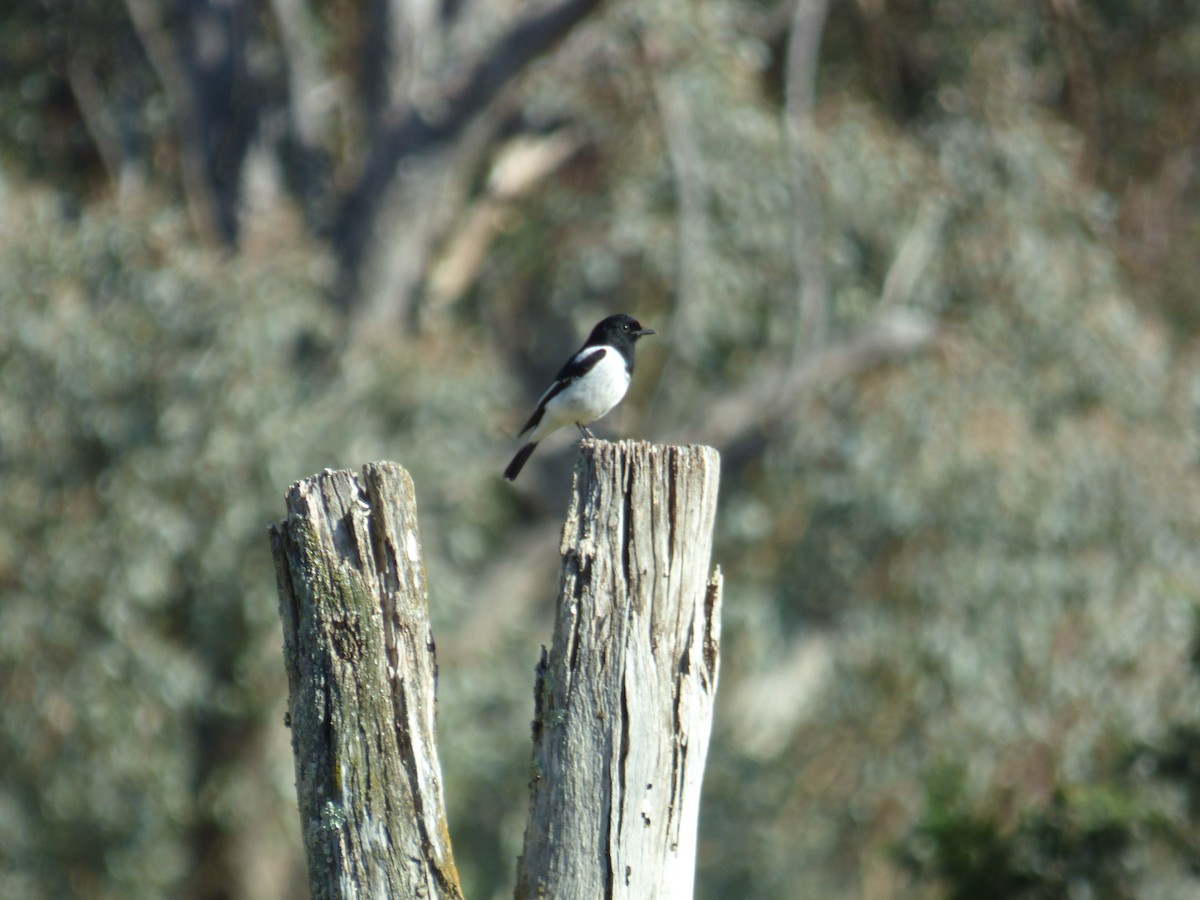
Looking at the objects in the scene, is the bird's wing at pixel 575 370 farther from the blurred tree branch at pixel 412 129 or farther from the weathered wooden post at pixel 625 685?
the blurred tree branch at pixel 412 129

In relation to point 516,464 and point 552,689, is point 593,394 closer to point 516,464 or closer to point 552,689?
point 516,464

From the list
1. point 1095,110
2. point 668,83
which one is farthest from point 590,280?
point 1095,110

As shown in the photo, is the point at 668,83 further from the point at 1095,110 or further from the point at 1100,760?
the point at 1100,760

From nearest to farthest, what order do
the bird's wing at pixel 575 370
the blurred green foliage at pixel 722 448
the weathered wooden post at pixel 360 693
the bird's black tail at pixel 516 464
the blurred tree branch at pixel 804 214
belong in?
the weathered wooden post at pixel 360 693 < the bird's black tail at pixel 516 464 < the bird's wing at pixel 575 370 < the blurred green foliage at pixel 722 448 < the blurred tree branch at pixel 804 214

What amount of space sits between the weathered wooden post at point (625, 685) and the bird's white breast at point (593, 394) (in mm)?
2000

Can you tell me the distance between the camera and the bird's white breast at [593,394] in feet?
17.4

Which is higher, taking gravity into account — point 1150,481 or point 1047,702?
point 1150,481

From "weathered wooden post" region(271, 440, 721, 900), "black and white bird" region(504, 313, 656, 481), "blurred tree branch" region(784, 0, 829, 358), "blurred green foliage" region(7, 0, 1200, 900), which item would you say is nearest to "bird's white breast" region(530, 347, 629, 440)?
"black and white bird" region(504, 313, 656, 481)

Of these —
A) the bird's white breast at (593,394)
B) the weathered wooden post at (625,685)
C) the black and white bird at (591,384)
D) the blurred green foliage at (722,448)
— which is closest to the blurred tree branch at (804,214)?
the blurred green foliage at (722,448)

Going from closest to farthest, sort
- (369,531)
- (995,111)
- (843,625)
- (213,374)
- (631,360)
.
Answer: (369,531) < (631,360) < (213,374) < (843,625) < (995,111)

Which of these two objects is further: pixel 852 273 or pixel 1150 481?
pixel 852 273

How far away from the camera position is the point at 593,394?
5312 mm

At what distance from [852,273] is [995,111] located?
1.43 metres

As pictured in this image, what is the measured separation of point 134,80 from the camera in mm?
11539
